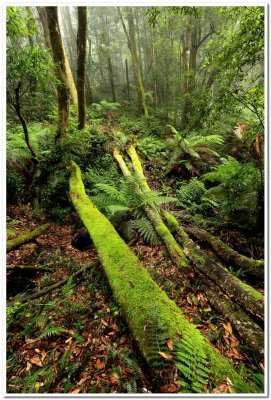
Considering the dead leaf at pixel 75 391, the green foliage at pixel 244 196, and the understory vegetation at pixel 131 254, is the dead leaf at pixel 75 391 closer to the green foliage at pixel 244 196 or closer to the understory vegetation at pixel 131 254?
the understory vegetation at pixel 131 254

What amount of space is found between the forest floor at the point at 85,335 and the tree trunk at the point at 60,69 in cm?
370

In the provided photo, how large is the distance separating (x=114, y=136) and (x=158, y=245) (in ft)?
20.1

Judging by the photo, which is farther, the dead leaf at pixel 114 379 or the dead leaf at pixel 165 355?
the dead leaf at pixel 114 379

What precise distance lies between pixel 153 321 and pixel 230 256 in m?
2.17

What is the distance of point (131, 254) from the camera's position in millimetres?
3121

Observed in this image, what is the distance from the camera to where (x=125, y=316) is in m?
2.29

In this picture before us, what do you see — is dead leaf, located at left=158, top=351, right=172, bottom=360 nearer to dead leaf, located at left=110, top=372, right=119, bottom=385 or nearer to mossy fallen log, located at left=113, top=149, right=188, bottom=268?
dead leaf, located at left=110, top=372, right=119, bottom=385

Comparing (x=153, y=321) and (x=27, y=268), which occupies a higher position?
(x=27, y=268)

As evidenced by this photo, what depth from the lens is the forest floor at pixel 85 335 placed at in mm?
1953

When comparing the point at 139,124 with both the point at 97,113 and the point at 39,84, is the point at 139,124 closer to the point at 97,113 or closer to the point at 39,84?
the point at 97,113

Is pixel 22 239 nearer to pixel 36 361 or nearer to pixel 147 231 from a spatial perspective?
pixel 36 361

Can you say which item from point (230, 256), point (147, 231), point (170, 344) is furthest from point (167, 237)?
point (170, 344)

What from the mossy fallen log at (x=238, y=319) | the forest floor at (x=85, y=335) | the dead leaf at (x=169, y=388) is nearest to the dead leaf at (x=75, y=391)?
the forest floor at (x=85, y=335)

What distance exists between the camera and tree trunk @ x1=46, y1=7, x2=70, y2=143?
174 inches
